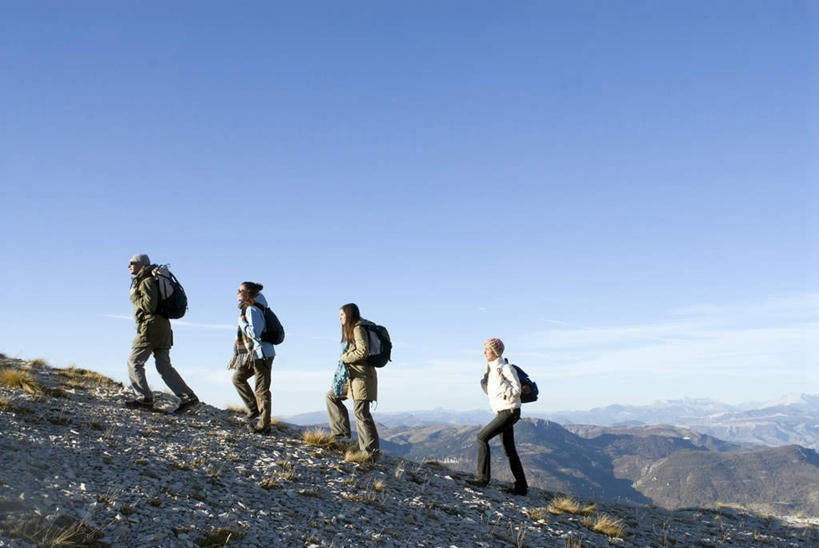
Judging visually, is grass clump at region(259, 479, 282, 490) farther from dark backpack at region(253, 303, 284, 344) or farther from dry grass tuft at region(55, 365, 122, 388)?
dry grass tuft at region(55, 365, 122, 388)

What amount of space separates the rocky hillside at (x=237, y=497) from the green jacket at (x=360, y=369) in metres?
1.53

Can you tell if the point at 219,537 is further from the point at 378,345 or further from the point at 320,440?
the point at 320,440

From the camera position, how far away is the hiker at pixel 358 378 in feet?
36.7

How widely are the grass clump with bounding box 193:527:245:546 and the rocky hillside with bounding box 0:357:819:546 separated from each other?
20 mm

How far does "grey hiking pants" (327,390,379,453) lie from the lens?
37.1 ft

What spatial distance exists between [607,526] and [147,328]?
10499 millimetres

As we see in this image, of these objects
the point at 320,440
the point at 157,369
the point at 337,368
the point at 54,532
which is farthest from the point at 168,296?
the point at 54,532

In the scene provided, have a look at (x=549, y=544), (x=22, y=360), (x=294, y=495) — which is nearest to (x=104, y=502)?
(x=294, y=495)

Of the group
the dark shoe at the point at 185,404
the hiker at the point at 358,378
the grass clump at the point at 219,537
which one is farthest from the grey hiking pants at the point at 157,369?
the grass clump at the point at 219,537

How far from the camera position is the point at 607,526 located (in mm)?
10656

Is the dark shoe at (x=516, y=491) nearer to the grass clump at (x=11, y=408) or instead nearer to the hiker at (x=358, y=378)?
the hiker at (x=358, y=378)

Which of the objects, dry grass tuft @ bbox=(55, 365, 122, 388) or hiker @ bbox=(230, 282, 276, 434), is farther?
dry grass tuft @ bbox=(55, 365, 122, 388)

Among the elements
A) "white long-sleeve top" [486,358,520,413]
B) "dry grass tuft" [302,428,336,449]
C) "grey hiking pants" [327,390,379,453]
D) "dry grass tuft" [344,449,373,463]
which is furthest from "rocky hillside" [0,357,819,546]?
"white long-sleeve top" [486,358,520,413]

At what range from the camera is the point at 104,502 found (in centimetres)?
725
